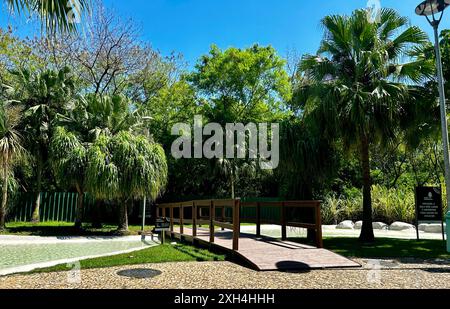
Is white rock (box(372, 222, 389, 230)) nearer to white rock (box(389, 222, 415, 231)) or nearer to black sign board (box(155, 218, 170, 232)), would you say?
white rock (box(389, 222, 415, 231))

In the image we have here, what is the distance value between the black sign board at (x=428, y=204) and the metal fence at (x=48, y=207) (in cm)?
1556

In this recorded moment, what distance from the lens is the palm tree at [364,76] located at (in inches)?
489

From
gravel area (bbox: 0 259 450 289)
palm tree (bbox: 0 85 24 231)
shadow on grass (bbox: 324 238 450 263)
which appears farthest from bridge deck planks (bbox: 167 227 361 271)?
palm tree (bbox: 0 85 24 231)

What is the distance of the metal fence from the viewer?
21.3 metres

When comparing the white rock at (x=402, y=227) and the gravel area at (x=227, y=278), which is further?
the white rock at (x=402, y=227)

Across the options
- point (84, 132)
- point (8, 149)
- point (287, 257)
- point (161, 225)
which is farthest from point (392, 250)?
point (8, 149)

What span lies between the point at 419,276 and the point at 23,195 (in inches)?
802

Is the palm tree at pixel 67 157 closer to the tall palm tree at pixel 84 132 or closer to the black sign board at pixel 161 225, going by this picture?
the tall palm tree at pixel 84 132

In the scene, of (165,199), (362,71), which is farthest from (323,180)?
(165,199)

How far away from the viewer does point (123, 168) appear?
16.2m

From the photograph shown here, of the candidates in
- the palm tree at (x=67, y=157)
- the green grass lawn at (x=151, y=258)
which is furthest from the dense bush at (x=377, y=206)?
the green grass lawn at (x=151, y=258)

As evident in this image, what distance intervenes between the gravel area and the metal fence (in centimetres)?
1462

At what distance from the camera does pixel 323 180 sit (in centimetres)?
1501
